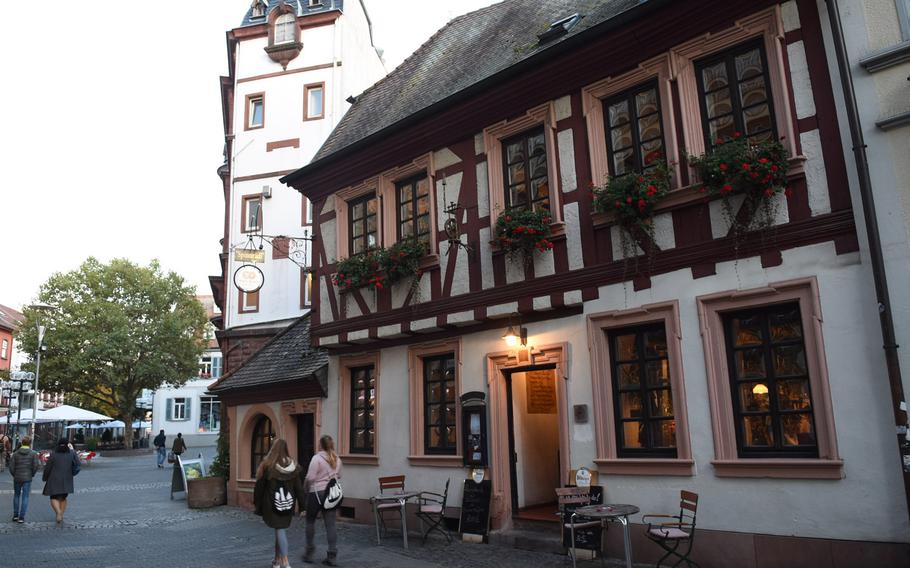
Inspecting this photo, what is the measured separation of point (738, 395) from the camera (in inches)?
345

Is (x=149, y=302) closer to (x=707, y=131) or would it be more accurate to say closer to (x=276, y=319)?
(x=276, y=319)

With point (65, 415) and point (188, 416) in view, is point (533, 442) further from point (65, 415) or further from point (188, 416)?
point (188, 416)

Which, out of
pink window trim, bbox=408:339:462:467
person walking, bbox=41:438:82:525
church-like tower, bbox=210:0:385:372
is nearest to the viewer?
pink window trim, bbox=408:339:462:467

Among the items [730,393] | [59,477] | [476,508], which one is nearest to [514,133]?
[730,393]

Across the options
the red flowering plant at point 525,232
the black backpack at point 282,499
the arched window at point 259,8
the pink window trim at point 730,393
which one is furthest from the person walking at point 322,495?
the arched window at point 259,8

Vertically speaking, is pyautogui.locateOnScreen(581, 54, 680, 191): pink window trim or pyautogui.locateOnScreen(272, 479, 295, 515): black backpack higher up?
pyautogui.locateOnScreen(581, 54, 680, 191): pink window trim

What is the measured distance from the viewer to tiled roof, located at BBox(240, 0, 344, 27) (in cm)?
2739

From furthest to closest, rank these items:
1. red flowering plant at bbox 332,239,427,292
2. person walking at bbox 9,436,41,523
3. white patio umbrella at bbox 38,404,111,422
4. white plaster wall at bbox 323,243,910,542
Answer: white patio umbrella at bbox 38,404,111,422, person walking at bbox 9,436,41,523, red flowering plant at bbox 332,239,427,292, white plaster wall at bbox 323,243,910,542

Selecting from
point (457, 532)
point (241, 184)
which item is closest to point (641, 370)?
point (457, 532)

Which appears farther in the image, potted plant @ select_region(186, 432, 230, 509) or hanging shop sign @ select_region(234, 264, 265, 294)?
potted plant @ select_region(186, 432, 230, 509)

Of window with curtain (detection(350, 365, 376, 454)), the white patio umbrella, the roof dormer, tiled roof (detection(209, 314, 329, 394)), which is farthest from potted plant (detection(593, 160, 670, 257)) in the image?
the white patio umbrella

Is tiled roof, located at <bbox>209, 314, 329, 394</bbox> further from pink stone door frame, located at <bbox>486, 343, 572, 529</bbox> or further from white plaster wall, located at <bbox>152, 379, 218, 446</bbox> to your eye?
white plaster wall, located at <bbox>152, 379, 218, 446</bbox>

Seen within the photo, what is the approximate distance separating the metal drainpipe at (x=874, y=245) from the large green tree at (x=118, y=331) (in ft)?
143

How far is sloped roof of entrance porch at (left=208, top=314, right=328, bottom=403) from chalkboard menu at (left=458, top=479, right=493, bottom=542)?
15.8ft
